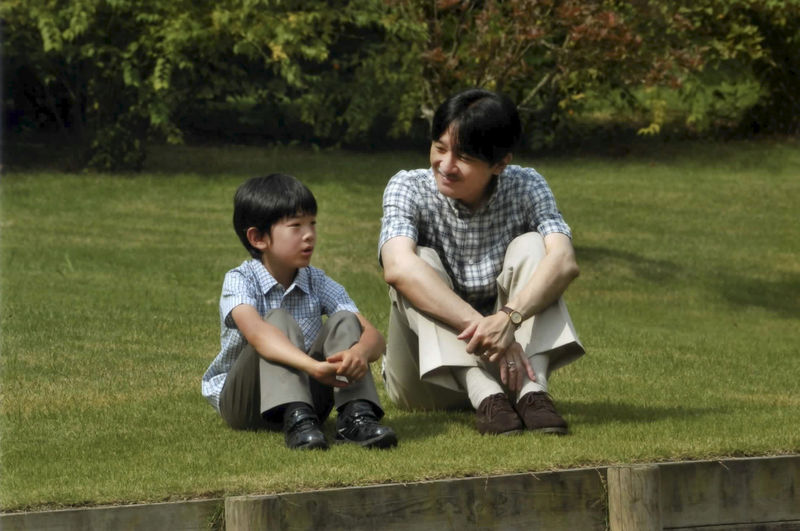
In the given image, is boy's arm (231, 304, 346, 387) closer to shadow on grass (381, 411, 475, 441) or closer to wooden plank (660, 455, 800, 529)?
shadow on grass (381, 411, 475, 441)

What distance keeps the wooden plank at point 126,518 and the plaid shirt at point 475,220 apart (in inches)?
78.3

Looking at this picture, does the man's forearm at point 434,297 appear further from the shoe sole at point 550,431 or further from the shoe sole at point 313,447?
the shoe sole at point 313,447

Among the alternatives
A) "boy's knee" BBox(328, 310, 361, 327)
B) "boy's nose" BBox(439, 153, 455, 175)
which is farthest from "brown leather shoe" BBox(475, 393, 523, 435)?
"boy's nose" BBox(439, 153, 455, 175)

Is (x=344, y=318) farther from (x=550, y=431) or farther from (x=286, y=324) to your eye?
(x=550, y=431)

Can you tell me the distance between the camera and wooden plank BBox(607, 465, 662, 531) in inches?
182

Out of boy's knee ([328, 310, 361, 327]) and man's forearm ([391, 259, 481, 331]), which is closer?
boy's knee ([328, 310, 361, 327])

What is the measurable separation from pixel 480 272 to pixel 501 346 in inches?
24.2

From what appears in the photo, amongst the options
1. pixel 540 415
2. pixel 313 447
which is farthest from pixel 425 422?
pixel 313 447

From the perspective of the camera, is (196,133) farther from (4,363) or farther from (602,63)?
(4,363)

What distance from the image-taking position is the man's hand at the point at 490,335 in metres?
5.54

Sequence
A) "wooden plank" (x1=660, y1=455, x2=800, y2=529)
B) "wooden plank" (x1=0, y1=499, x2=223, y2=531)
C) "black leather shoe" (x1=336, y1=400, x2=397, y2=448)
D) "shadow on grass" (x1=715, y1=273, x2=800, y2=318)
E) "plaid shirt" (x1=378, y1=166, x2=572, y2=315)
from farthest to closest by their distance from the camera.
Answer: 1. "shadow on grass" (x1=715, y1=273, x2=800, y2=318)
2. "plaid shirt" (x1=378, y1=166, x2=572, y2=315)
3. "black leather shoe" (x1=336, y1=400, x2=397, y2=448)
4. "wooden plank" (x1=660, y1=455, x2=800, y2=529)
5. "wooden plank" (x1=0, y1=499, x2=223, y2=531)

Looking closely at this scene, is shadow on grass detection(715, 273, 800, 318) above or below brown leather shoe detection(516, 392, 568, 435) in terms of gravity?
below

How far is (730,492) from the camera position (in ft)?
16.2

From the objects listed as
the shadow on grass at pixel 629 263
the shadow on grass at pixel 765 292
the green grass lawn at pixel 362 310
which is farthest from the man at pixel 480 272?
the shadow on grass at pixel 629 263
